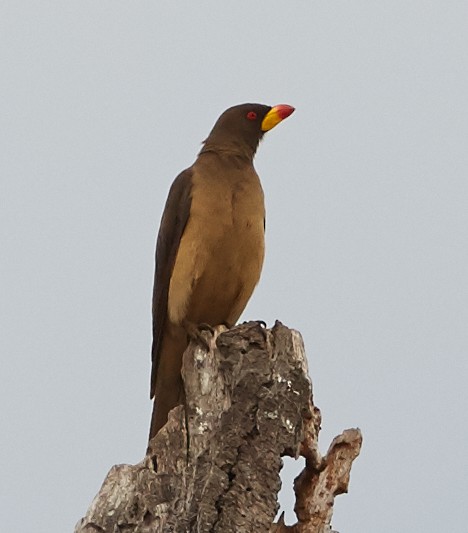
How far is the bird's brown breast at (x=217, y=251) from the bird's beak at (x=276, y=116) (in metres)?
0.88

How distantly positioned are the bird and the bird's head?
0.32 meters

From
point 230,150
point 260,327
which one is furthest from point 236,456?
point 230,150

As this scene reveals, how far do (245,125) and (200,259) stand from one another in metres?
1.46

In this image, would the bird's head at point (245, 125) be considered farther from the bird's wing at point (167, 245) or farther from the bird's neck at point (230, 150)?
the bird's wing at point (167, 245)

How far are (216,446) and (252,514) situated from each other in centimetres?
35

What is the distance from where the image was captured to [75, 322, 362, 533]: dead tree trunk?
4871 mm

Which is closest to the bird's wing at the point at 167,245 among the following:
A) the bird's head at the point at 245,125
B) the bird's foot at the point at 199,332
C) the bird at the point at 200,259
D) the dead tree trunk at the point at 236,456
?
the bird at the point at 200,259

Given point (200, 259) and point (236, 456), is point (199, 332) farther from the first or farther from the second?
point (236, 456)

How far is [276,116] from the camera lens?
8156 mm

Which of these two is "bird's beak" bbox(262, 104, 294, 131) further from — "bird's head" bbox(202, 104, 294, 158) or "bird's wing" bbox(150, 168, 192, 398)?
"bird's wing" bbox(150, 168, 192, 398)

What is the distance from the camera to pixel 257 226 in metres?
7.25

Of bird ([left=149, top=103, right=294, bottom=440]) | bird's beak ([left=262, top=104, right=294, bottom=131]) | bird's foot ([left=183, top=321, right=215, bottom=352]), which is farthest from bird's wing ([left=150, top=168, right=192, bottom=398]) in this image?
bird's beak ([left=262, top=104, right=294, bottom=131])

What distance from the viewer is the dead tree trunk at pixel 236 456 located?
192 inches

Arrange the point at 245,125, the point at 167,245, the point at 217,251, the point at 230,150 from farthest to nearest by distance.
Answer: the point at 245,125 → the point at 230,150 → the point at 167,245 → the point at 217,251
